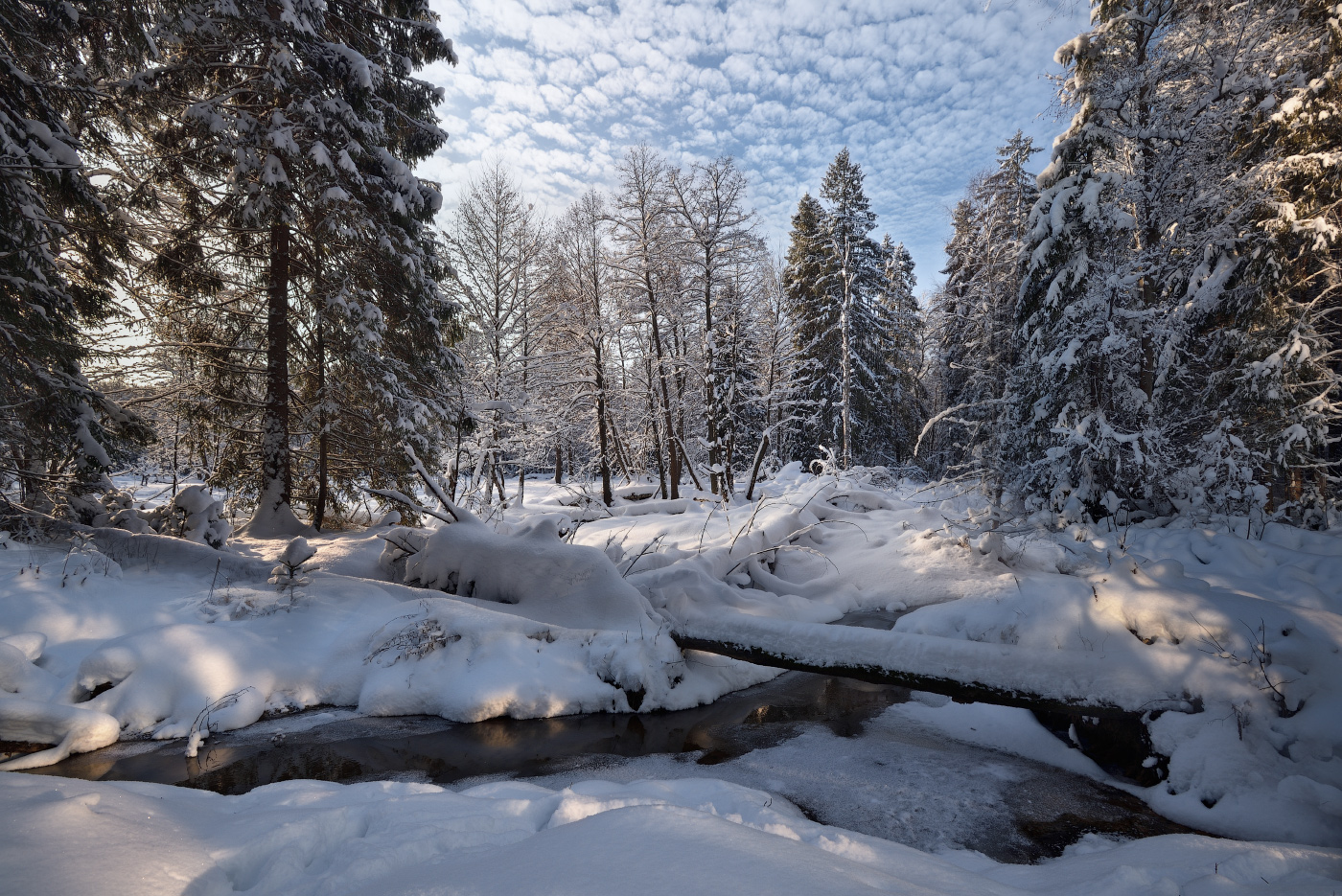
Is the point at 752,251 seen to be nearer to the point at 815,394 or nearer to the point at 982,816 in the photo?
the point at 815,394

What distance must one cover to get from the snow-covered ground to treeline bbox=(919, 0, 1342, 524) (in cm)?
134

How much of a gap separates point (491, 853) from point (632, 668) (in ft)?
10.8

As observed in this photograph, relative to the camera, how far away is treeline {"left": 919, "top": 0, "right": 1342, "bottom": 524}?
8000mm

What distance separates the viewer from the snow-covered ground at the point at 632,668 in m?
2.30

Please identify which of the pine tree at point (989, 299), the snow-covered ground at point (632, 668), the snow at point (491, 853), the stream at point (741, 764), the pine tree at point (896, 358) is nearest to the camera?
the snow at point (491, 853)

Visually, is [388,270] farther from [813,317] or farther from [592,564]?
[813,317]

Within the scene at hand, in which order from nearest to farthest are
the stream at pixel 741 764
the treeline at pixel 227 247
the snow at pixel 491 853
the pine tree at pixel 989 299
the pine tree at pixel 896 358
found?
the snow at pixel 491 853 → the stream at pixel 741 764 → the treeline at pixel 227 247 → the pine tree at pixel 989 299 → the pine tree at pixel 896 358

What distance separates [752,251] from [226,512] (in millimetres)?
15006

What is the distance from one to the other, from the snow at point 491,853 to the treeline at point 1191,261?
7.21 m

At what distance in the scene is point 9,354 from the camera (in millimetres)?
5109

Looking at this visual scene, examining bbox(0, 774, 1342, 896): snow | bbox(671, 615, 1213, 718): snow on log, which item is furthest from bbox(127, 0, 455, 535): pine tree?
bbox(671, 615, 1213, 718): snow on log

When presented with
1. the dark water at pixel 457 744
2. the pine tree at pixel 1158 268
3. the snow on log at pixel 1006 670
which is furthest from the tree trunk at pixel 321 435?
the pine tree at pixel 1158 268

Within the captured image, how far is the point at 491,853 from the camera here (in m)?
2.24

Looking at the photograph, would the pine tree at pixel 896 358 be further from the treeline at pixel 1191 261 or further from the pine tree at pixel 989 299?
the treeline at pixel 1191 261
